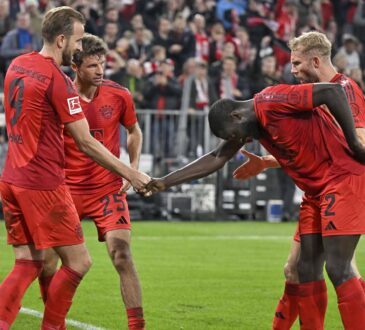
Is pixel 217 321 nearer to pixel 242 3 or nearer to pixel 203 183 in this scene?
pixel 203 183

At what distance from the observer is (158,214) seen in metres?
21.9

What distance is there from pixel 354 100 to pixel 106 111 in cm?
259

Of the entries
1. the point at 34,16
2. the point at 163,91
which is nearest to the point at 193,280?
the point at 163,91

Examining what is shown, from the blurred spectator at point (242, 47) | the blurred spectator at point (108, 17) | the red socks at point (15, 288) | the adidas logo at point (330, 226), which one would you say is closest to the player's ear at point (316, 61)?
the adidas logo at point (330, 226)

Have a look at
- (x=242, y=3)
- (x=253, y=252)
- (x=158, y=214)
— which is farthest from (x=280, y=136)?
(x=242, y=3)

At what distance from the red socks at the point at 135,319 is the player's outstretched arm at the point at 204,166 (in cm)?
111

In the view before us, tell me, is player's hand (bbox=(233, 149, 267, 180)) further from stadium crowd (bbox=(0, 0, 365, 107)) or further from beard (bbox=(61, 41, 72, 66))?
stadium crowd (bbox=(0, 0, 365, 107))

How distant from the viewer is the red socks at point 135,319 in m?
8.54

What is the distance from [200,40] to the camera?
79.0 ft

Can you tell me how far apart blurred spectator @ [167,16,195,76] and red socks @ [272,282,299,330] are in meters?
15.9

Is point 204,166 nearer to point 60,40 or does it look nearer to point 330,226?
point 330,226

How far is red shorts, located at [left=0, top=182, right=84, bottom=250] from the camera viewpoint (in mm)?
7637

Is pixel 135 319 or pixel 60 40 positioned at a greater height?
pixel 60 40

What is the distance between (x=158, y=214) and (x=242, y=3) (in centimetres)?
834
